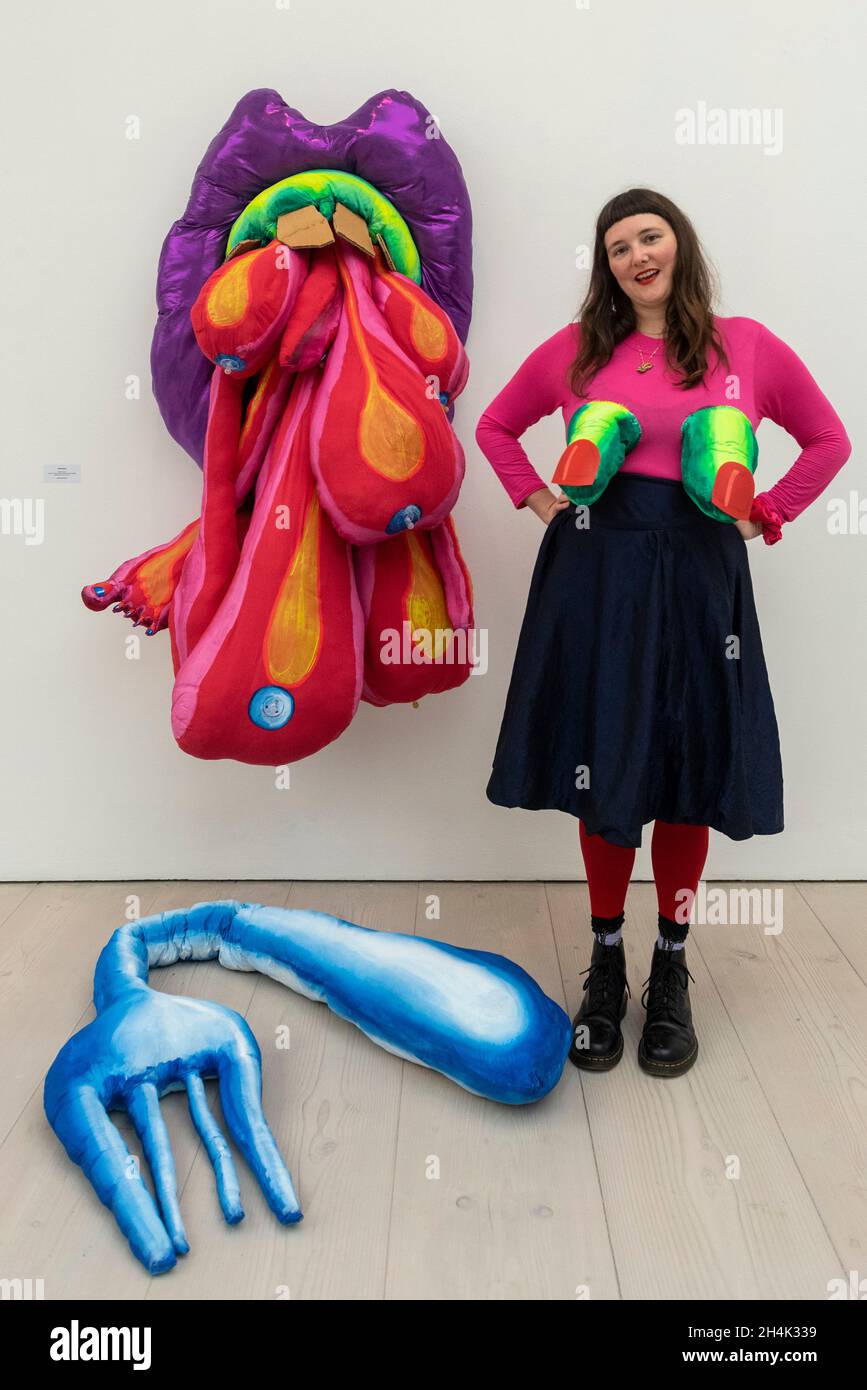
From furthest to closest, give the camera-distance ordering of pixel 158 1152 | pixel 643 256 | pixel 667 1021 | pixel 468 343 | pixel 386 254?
1. pixel 468 343
2. pixel 386 254
3. pixel 667 1021
4. pixel 643 256
5. pixel 158 1152

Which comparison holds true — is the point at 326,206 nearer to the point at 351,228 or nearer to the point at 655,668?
the point at 351,228

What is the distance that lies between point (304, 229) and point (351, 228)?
0.07 metres

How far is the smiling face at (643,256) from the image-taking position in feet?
4.72

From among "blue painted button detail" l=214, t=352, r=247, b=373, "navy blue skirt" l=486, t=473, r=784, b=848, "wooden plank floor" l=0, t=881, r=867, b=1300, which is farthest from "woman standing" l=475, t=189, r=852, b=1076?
"blue painted button detail" l=214, t=352, r=247, b=373

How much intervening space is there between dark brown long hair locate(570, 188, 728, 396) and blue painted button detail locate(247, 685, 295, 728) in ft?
1.85

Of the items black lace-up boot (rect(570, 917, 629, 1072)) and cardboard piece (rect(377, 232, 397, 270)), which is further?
cardboard piece (rect(377, 232, 397, 270))

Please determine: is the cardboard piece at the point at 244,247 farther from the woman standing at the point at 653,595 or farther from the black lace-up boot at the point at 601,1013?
the black lace-up boot at the point at 601,1013

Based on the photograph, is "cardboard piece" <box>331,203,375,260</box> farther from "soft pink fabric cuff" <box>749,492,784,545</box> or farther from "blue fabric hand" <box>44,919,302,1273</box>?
"blue fabric hand" <box>44,919,302,1273</box>

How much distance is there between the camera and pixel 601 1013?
5.19ft

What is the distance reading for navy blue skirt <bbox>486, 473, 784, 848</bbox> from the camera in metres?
1.46

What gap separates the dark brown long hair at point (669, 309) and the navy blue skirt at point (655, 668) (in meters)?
0.15

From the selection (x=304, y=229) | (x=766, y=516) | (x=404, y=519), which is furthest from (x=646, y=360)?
(x=304, y=229)

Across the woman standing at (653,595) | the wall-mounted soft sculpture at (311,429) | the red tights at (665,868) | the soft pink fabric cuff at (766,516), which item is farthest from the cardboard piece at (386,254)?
the red tights at (665,868)

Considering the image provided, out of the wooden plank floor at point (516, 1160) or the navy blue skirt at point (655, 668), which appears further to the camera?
the navy blue skirt at point (655, 668)
